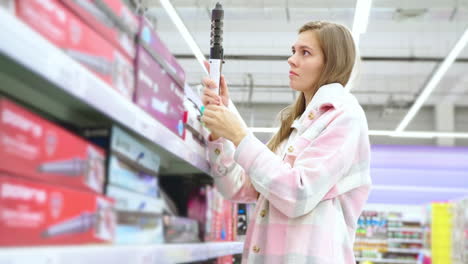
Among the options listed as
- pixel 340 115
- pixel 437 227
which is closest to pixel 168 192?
pixel 340 115

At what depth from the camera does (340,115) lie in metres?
1.64

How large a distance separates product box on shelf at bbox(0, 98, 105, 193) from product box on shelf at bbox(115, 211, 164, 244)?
0.37ft

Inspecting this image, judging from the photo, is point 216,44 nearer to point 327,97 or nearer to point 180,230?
point 327,97

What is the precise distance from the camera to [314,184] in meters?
1.54

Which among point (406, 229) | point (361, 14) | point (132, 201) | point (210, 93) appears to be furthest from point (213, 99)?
point (406, 229)

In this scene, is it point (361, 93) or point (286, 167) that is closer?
point (286, 167)

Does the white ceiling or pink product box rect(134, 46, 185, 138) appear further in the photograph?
the white ceiling

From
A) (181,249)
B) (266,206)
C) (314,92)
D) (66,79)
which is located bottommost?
(181,249)

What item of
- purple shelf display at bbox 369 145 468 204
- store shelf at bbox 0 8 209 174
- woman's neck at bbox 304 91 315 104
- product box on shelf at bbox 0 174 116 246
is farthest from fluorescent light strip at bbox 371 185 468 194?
product box on shelf at bbox 0 174 116 246

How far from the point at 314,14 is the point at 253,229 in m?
8.37

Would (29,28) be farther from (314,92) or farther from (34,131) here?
(314,92)

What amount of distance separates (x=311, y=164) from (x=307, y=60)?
0.44 m

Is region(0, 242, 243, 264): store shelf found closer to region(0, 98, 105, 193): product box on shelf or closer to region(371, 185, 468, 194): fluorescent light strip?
region(0, 98, 105, 193): product box on shelf

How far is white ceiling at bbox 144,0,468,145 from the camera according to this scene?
9.41 metres
